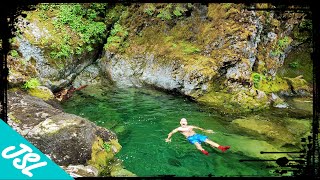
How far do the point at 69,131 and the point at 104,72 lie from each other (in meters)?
6.37

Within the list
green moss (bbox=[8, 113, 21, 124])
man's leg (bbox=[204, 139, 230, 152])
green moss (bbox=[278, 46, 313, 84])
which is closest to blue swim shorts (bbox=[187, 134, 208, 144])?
man's leg (bbox=[204, 139, 230, 152])

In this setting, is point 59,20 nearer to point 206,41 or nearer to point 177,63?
point 177,63

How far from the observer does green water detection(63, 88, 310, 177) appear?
→ 24.0 feet

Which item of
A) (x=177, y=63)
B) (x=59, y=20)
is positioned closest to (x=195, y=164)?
(x=177, y=63)

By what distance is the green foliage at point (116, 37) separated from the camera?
13.3 m

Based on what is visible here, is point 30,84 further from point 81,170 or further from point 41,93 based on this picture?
point 81,170

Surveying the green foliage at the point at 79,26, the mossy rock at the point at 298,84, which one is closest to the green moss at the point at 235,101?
the mossy rock at the point at 298,84

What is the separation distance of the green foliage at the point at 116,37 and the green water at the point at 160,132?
2.09m

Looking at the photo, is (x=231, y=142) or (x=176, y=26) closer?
(x=231, y=142)

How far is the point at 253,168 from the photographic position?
7.32 meters

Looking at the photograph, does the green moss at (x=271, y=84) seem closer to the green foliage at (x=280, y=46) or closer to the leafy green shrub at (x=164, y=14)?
the green foliage at (x=280, y=46)

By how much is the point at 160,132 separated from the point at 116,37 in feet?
19.6

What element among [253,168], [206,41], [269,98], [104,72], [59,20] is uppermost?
[59,20]

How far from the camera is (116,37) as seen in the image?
13500 millimetres
